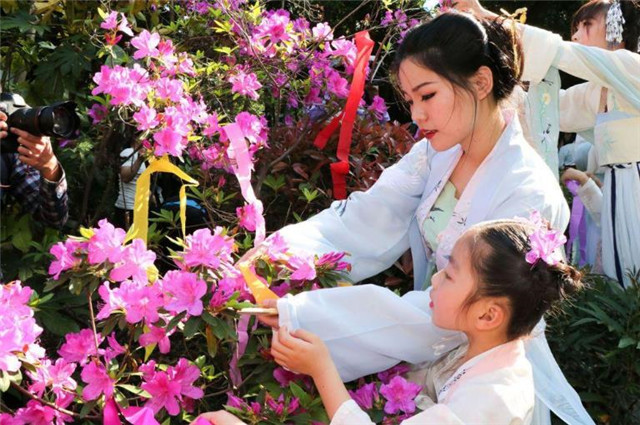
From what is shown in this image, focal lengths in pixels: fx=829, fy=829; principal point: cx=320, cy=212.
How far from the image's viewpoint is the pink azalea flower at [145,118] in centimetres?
215

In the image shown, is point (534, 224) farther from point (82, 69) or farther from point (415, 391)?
point (82, 69)

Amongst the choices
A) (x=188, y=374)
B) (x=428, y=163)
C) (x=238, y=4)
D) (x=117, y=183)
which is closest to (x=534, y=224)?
(x=428, y=163)

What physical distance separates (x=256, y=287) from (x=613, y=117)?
1.99 m

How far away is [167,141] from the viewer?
2.11 metres

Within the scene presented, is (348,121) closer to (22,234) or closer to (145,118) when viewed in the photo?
(145,118)

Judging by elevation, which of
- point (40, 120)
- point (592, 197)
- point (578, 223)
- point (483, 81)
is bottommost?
point (578, 223)

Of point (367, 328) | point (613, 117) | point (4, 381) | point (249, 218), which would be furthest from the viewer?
point (613, 117)

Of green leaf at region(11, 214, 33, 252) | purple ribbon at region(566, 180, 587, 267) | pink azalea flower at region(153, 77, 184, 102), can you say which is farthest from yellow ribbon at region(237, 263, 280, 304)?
purple ribbon at region(566, 180, 587, 267)

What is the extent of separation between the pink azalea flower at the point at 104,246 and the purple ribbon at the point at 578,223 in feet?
7.23

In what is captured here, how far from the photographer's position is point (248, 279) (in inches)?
68.9

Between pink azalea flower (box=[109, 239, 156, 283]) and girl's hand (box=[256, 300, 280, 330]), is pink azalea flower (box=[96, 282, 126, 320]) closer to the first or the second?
pink azalea flower (box=[109, 239, 156, 283])

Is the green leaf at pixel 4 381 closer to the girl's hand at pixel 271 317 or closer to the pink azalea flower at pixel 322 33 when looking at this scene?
the girl's hand at pixel 271 317

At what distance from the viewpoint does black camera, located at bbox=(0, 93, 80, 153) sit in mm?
2117

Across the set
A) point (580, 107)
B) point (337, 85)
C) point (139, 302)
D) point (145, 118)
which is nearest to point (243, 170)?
point (145, 118)
